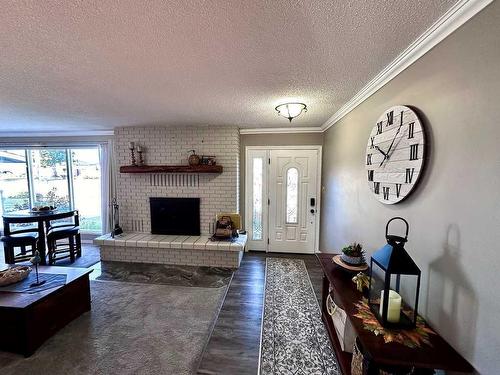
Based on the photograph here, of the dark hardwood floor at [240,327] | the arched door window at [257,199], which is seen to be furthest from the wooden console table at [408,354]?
the arched door window at [257,199]

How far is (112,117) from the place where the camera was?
3.21 metres

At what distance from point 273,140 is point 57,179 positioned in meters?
4.62

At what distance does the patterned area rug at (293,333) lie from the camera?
1693mm

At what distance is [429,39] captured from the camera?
1.25 m

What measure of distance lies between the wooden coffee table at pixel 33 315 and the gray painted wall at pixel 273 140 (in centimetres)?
278

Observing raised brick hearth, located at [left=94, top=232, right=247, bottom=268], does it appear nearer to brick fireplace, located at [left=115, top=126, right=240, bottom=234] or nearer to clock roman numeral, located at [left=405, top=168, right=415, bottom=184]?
brick fireplace, located at [left=115, top=126, right=240, bottom=234]

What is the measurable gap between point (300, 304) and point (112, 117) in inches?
142

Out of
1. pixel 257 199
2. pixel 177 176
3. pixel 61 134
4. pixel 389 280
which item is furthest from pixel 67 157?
pixel 389 280

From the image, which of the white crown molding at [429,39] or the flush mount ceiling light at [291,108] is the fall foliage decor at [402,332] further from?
the flush mount ceiling light at [291,108]

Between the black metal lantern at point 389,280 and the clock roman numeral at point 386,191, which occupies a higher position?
the clock roman numeral at point 386,191

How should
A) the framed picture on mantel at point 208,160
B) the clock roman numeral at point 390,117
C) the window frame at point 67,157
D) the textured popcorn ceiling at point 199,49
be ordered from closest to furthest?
1. the textured popcorn ceiling at point 199,49
2. the clock roman numeral at point 390,117
3. the framed picture on mantel at point 208,160
4. the window frame at point 67,157

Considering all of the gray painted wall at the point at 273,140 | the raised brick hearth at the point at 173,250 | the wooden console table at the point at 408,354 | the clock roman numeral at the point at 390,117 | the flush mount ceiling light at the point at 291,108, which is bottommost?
the raised brick hearth at the point at 173,250

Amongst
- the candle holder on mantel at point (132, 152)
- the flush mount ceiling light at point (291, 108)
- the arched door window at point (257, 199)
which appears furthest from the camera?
the arched door window at point (257, 199)

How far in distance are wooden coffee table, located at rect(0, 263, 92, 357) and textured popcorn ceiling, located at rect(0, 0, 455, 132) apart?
187 centimetres
